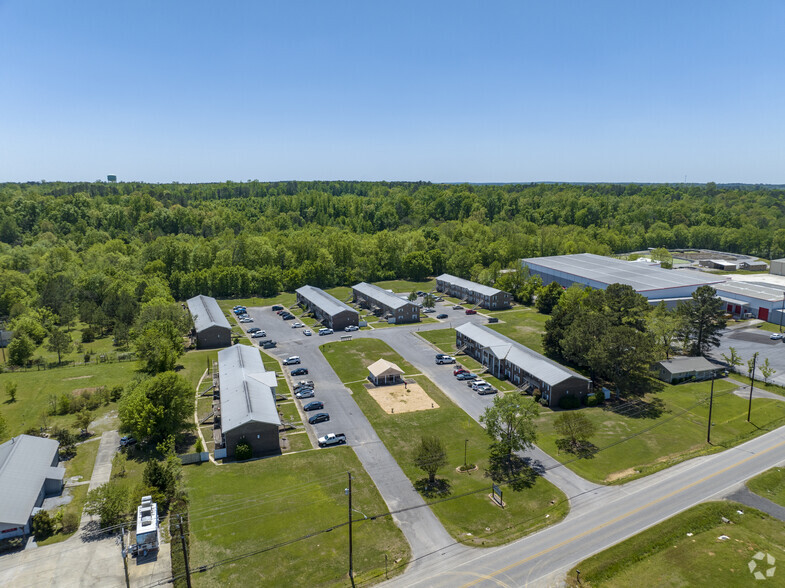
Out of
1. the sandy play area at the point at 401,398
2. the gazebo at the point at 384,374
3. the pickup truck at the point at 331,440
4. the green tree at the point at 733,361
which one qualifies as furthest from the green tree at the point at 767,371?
the pickup truck at the point at 331,440

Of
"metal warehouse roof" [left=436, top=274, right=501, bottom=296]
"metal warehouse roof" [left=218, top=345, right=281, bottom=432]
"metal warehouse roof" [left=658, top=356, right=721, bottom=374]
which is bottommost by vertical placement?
"metal warehouse roof" [left=658, top=356, right=721, bottom=374]

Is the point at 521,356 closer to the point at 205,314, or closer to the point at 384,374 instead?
the point at 384,374

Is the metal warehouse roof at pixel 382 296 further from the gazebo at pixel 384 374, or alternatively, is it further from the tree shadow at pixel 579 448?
the tree shadow at pixel 579 448

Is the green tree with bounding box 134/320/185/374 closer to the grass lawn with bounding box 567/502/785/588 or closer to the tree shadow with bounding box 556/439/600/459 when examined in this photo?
the tree shadow with bounding box 556/439/600/459

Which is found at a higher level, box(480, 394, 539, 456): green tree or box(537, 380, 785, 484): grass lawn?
box(480, 394, 539, 456): green tree

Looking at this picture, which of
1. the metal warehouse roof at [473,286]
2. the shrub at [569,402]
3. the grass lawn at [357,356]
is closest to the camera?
the shrub at [569,402]

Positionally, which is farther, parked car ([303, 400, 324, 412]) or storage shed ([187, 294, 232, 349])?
storage shed ([187, 294, 232, 349])

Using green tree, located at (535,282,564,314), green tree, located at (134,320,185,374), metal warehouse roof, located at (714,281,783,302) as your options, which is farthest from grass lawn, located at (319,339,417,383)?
metal warehouse roof, located at (714,281,783,302)
